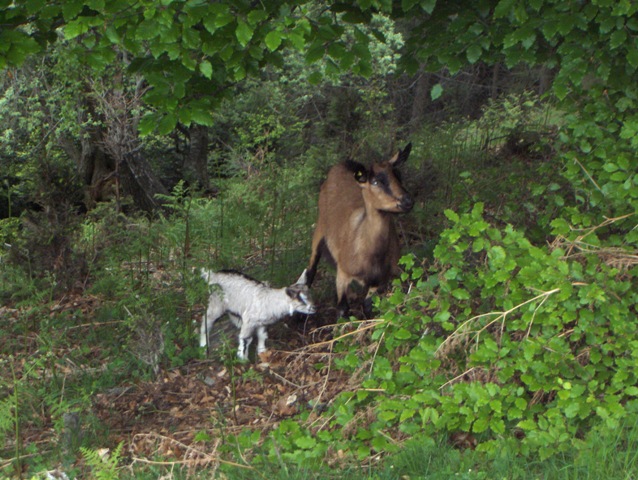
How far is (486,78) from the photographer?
24.2m

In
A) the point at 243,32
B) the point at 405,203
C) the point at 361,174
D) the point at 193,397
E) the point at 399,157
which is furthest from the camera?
the point at 399,157

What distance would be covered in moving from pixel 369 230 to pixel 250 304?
1223 millimetres

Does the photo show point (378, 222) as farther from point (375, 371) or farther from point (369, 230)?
point (375, 371)

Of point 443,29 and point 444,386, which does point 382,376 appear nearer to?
point 444,386

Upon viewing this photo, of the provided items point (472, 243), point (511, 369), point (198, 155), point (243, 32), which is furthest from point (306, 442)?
point (198, 155)

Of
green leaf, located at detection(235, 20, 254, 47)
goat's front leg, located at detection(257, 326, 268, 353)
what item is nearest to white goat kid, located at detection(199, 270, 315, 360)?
goat's front leg, located at detection(257, 326, 268, 353)

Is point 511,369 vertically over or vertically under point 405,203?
under

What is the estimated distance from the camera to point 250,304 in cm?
656

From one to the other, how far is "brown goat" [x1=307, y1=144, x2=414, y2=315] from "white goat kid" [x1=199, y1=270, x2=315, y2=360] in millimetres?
517

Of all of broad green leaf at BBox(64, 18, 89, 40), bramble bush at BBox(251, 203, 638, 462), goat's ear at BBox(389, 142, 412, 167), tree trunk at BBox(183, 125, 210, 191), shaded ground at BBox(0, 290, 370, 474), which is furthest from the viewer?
tree trunk at BBox(183, 125, 210, 191)

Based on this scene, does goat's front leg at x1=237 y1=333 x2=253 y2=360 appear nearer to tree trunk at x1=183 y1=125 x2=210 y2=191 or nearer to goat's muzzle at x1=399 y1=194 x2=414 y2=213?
goat's muzzle at x1=399 y1=194 x2=414 y2=213

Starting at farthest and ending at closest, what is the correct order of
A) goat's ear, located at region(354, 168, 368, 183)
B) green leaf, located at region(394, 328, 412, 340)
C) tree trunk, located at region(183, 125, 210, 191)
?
tree trunk, located at region(183, 125, 210, 191), goat's ear, located at region(354, 168, 368, 183), green leaf, located at region(394, 328, 412, 340)

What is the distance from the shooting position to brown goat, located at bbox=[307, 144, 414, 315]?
6641mm

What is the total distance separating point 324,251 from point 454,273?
2.88 meters
